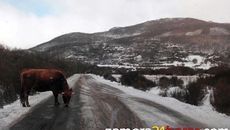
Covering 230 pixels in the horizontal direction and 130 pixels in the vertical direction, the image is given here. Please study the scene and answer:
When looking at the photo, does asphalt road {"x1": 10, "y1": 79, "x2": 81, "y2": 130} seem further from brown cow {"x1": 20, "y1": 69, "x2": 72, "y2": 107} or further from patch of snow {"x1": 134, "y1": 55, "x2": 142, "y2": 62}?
patch of snow {"x1": 134, "y1": 55, "x2": 142, "y2": 62}

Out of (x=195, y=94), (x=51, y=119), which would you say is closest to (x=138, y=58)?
(x=195, y=94)

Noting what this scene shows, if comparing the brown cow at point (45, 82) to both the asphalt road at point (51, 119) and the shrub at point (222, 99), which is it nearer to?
the asphalt road at point (51, 119)

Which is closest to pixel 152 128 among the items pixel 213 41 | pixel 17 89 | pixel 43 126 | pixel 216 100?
pixel 43 126

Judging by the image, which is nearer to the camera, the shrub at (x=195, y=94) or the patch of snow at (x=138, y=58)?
the shrub at (x=195, y=94)

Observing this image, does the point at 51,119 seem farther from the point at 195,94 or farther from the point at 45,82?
the point at 195,94

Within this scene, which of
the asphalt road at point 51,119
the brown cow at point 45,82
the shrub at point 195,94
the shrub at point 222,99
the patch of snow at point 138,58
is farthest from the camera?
the patch of snow at point 138,58

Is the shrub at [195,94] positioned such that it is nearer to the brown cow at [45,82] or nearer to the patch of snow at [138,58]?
the brown cow at [45,82]

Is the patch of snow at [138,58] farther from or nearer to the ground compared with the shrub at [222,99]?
nearer to the ground

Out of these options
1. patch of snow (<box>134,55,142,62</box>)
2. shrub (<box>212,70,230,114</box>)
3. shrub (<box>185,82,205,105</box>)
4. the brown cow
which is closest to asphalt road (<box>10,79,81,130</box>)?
the brown cow

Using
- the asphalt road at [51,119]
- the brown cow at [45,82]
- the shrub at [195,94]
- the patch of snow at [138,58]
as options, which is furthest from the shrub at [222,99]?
the patch of snow at [138,58]

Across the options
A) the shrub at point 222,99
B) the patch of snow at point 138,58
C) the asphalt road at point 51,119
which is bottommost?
the patch of snow at point 138,58

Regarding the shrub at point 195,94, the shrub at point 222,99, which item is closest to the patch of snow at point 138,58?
the shrub at point 195,94

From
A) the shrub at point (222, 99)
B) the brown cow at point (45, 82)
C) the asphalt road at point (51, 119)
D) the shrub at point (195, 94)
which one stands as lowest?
the shrub at point (195, 94)

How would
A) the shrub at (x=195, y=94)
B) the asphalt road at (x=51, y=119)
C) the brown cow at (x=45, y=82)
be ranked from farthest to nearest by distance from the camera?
1. the shrub at (x=195, y=94)
2. the brown cow at (x=45, y=82)
3. the asphalt road at (x=51, y=119)
